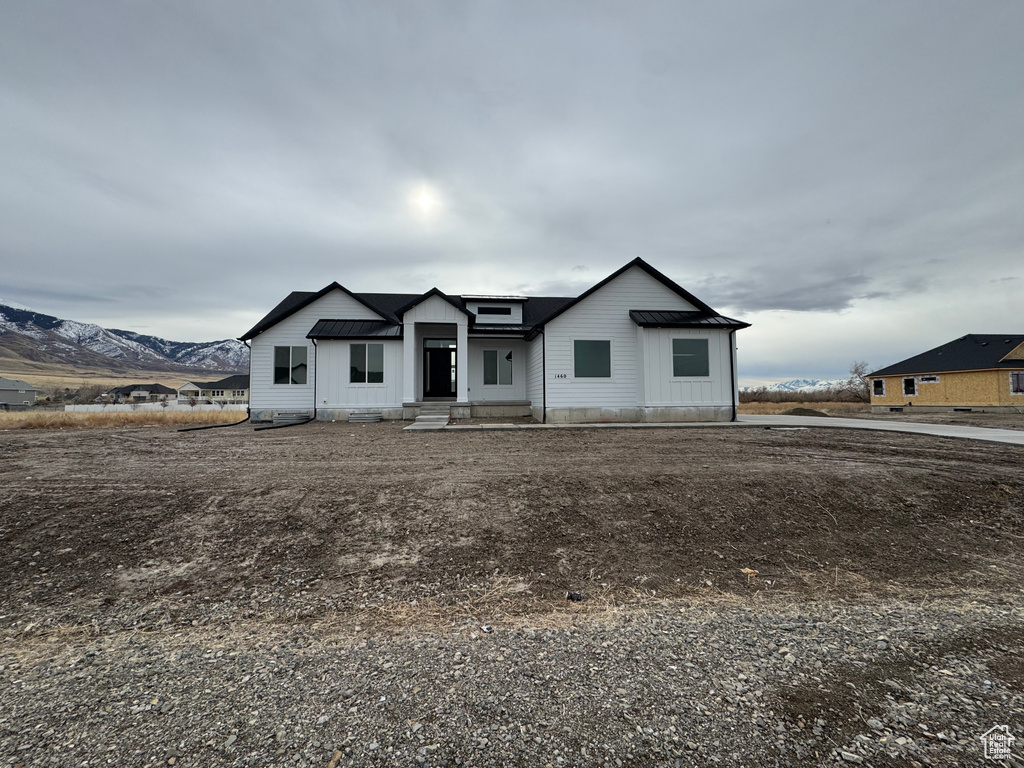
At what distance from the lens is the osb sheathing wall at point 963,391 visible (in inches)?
Answer: 1014

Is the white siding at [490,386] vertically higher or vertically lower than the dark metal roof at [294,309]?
lower

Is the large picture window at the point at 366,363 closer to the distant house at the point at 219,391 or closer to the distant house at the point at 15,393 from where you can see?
the distant house at the point at 219,391

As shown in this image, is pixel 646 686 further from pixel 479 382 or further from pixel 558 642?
pixel 479 382

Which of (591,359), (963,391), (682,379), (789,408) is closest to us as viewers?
(682,379)

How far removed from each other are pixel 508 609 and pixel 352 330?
49.2 feet

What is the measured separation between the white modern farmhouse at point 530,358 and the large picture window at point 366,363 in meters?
0.04

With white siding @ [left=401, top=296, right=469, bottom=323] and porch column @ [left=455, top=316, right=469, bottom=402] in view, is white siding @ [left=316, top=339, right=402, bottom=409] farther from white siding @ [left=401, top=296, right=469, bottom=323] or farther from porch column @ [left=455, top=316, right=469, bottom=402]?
porch column @ [left=455, top=316, right=469, bottom=402]

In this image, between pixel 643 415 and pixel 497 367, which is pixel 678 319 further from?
pixel 497 367

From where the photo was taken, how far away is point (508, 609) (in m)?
3.78

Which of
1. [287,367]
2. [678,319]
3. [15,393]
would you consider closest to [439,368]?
[287,367]

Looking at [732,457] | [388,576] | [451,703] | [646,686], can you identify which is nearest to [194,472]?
[388,576]

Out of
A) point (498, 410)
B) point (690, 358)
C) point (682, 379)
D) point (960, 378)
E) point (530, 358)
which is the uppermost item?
point (530, 358)

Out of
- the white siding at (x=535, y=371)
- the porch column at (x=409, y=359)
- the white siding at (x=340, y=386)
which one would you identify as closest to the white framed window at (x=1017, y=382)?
the white siding at (x=535, y=371)

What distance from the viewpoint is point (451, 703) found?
2568 mm
